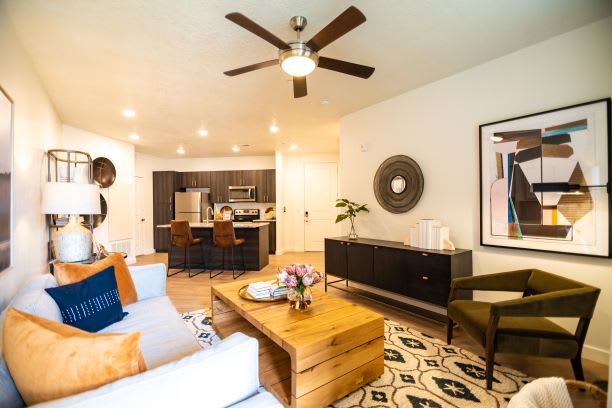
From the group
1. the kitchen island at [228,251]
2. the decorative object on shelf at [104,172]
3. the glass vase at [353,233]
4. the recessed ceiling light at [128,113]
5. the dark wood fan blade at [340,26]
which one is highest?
the recessed ceiling light at [128,113]

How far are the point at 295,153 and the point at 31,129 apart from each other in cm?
523

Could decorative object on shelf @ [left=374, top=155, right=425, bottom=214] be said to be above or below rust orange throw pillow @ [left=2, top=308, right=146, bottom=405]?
above

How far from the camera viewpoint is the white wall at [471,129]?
216 centimetres

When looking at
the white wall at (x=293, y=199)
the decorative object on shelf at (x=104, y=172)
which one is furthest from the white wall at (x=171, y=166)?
the decorative object on shelf at (x=104, y=172)

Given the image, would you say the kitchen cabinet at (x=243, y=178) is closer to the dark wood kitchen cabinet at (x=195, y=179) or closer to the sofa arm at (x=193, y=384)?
the dark wood kitchen cabinet at (x=195, y=179)

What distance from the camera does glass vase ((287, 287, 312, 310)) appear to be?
2.05m

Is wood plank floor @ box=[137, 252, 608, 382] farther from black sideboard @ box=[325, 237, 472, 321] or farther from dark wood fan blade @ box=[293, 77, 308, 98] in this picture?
dark wood fan blade @ box=[293, 77, 308, 98]

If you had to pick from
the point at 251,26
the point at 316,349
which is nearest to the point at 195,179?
the point at 251,26

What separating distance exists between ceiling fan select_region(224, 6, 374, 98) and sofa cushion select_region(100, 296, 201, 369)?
6.15 feet

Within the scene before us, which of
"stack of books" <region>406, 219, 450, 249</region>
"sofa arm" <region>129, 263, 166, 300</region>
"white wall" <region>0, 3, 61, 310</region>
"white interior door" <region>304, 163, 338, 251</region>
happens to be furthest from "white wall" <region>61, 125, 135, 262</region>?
"stack of books" <region>406, 219, 450, 249</region>

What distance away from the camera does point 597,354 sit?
214cm

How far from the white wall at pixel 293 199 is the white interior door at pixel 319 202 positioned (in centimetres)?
11

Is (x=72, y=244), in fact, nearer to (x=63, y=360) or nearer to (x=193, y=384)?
(x=63, y=360)

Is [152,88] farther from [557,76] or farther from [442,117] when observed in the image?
[557,76]
